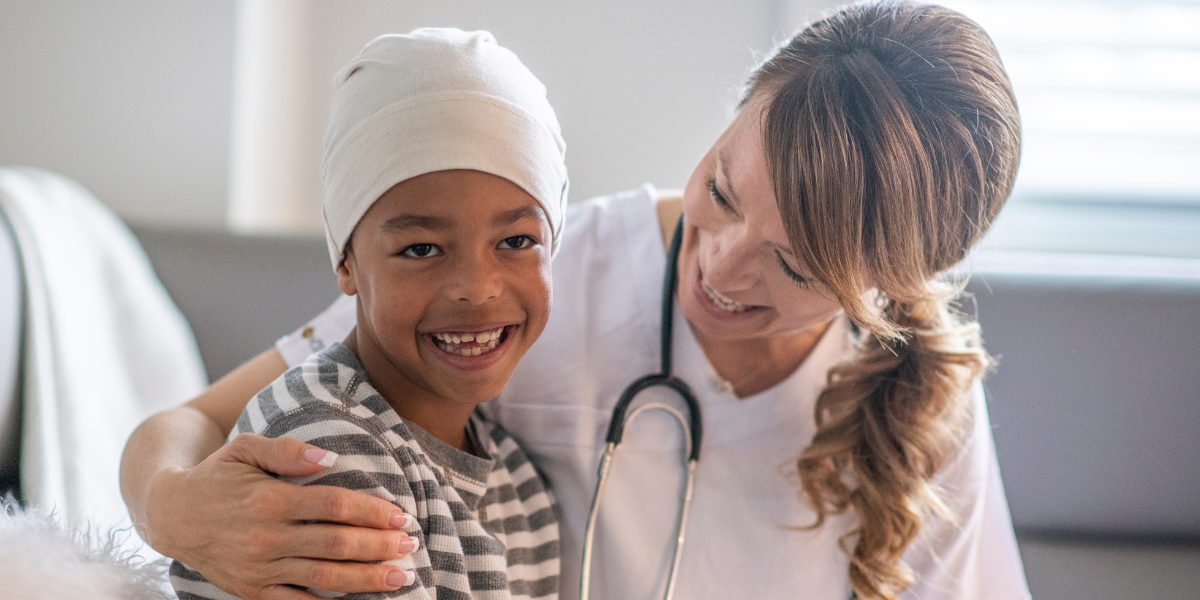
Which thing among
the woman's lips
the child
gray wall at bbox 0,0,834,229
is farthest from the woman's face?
gray wall at bbox 0,0,834,229

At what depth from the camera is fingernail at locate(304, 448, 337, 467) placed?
708 millimetres

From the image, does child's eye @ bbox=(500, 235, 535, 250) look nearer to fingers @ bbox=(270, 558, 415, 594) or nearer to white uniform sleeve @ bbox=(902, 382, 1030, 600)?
fingers @ bbox=(270, 558, 415, 594)

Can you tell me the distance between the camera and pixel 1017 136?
94 centimetres

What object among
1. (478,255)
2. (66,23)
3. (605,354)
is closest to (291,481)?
(478,255)

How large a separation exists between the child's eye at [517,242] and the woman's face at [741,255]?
0.25 metres

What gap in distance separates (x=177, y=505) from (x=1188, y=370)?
5.16 feet

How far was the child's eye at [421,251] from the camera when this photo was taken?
2.53 ft

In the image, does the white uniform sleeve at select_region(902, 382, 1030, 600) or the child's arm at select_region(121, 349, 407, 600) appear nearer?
the child's arm at select_region(121, 349, 407, 600)

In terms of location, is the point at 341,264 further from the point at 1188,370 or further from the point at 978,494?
the point at 1188,370

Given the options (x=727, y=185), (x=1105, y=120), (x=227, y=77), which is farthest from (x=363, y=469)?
(x=1105, y=120)

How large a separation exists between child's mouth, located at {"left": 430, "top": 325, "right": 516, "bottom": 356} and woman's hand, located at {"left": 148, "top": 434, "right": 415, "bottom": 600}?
0.52 feet

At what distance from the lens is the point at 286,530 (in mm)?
707

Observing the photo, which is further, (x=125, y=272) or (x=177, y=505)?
(x=125, y=272)

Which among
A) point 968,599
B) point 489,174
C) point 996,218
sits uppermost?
point 489,174
